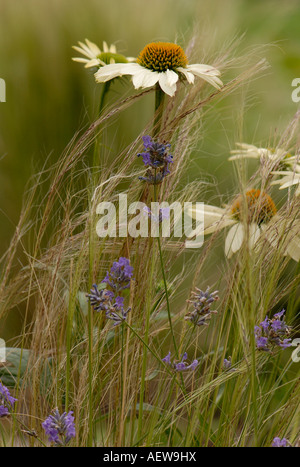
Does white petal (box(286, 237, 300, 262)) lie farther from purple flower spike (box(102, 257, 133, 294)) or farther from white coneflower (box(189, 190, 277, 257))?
purple flower spike (box(102, 257, 133, 294))

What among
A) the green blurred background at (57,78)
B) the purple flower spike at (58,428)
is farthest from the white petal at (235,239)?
the green blurred background at (57,78)

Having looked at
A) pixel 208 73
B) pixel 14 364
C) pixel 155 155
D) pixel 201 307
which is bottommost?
pixel 14 364

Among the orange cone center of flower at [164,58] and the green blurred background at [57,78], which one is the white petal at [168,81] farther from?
the green blurred background at [57,78]

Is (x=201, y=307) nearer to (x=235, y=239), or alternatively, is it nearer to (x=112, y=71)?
(x=235, y=239)

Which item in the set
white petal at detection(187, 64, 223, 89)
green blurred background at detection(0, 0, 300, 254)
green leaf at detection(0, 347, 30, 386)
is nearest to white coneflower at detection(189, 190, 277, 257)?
white petal at detection(187, 64, 223, 89)

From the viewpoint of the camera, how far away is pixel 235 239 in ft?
2.47

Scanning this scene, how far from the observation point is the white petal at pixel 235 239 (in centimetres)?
73

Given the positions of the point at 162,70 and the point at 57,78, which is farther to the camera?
the point at 57,78

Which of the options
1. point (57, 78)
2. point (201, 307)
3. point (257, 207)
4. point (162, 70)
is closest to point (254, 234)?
point (257, 207)

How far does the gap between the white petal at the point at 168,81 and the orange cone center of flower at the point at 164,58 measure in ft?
0.09

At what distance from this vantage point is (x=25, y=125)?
1.24 m

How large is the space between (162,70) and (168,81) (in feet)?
0.22
